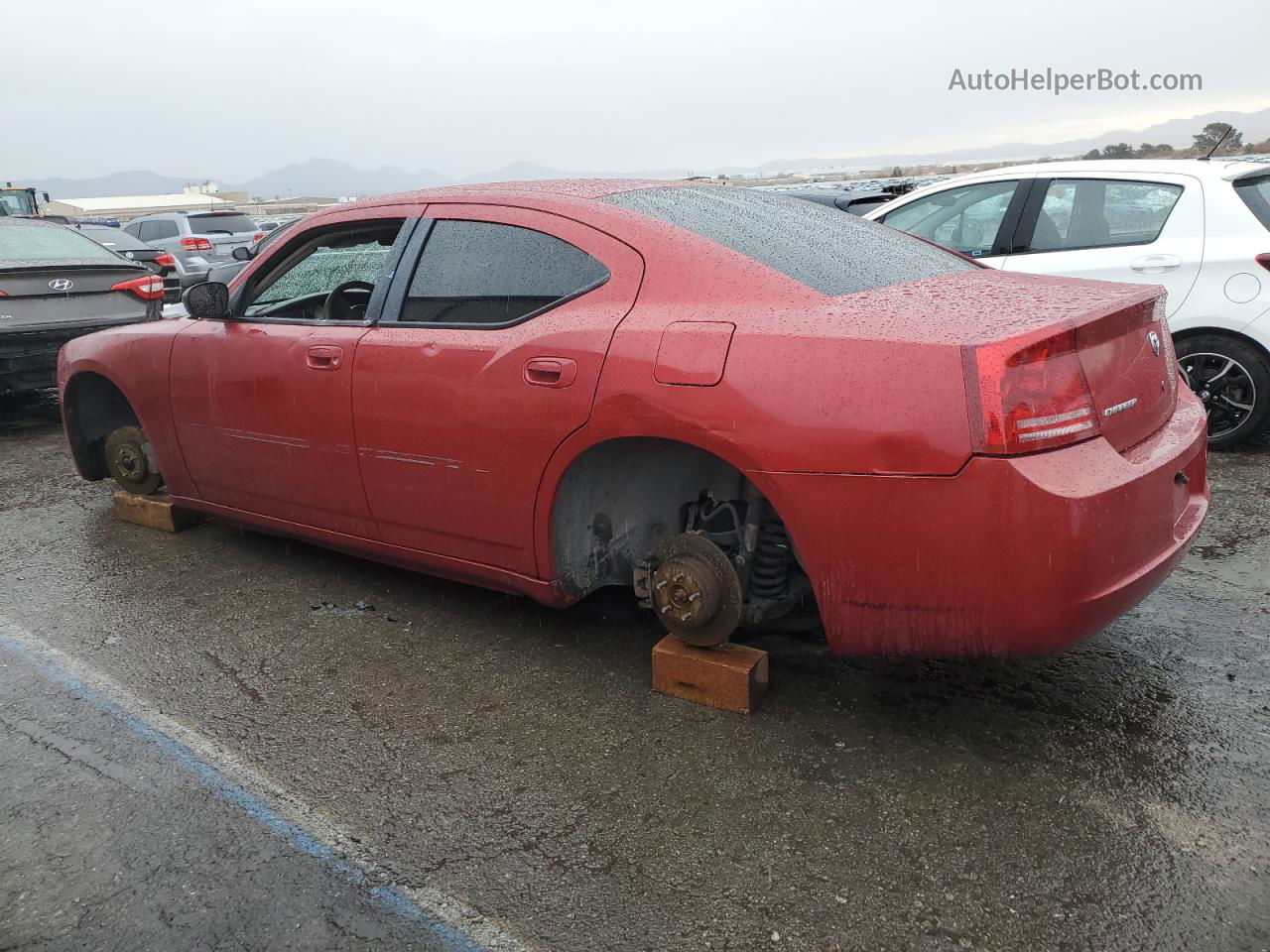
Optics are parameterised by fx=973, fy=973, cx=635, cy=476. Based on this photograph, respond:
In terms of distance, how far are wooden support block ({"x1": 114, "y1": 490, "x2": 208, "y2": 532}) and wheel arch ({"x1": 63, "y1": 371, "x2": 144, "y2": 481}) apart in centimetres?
26

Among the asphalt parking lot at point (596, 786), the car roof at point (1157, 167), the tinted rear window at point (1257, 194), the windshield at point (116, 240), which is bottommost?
the asphalt parking lot at point (596, 786)

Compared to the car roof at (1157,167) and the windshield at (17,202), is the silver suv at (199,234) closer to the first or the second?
the windshield at (17,202)

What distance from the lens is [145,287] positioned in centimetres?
743

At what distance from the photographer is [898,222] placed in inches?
265

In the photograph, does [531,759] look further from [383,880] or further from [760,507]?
[760,507]

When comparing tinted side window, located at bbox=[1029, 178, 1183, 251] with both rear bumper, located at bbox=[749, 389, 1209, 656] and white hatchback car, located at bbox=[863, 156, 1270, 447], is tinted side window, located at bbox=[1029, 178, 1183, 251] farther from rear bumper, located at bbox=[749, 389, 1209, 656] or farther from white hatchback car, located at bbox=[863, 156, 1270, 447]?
rear bumper, located at bbox=[749, 389, 1209, 656]

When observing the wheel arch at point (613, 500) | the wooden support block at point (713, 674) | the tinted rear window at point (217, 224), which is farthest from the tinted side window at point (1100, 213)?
the tinted rear window at point (217, 224)

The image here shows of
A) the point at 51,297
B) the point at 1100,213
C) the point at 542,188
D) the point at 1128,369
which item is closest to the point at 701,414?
the point at 1128,369

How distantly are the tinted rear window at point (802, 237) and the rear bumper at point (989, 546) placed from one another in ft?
2.28

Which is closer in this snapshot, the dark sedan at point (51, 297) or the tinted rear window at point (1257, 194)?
the tinted rear window at point (1257, 194)

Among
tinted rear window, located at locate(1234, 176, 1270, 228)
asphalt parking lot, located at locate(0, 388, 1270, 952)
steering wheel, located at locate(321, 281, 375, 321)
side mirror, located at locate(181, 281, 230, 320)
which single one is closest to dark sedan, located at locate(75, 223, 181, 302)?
side mirror, located at locate(181, 281, 230, 320)

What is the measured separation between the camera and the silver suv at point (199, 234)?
1720cm

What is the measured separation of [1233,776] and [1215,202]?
12.4 feet

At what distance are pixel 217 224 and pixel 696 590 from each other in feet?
66.6
